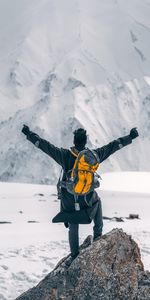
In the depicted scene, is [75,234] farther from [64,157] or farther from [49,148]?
[49,148]

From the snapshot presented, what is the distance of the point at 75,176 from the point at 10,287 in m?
3.59

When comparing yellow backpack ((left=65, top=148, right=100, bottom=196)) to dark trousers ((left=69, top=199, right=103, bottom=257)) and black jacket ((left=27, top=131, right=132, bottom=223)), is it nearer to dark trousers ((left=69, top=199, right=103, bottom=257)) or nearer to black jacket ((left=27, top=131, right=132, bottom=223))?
black jacket ((left=27, top=131, right=132, bottom=223))

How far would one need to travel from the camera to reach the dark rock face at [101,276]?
1144 centimetres

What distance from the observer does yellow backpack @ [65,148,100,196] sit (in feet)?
38.2

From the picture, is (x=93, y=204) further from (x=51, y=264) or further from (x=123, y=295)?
(x=51, y=264)

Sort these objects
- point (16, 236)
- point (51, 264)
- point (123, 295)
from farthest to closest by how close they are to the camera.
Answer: point (16, 236) → point (51, 264) → point (123, 295)

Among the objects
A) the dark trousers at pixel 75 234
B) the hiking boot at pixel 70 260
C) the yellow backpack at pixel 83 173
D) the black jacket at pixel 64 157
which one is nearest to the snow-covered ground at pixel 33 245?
the hiking boot at pixel 70 260

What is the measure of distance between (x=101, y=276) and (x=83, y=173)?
1930 millimetres

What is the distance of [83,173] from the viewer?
11.7 m

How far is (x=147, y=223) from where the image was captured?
27.8m

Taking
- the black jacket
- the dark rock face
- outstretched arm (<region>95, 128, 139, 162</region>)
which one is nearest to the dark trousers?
the dark rock face

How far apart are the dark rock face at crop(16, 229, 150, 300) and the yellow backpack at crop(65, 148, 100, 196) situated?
3.77 feet

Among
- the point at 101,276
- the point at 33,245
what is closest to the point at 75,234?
the point at 101,276

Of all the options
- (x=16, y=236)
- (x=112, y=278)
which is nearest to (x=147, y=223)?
(x=16, y=236)
